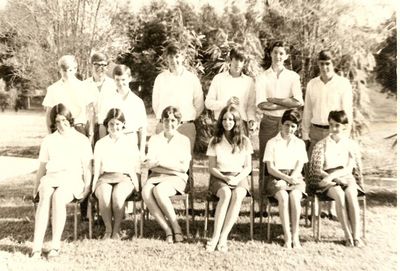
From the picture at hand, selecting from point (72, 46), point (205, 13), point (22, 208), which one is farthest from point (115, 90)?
point (205, 13)

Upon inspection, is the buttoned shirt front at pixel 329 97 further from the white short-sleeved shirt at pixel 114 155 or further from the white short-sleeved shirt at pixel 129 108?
the white short-sleeved shirt at pixel 114 155

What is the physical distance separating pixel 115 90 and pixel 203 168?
3722 millimetres

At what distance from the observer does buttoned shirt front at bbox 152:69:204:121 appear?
5180 mm

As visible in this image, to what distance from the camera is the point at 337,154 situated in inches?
188

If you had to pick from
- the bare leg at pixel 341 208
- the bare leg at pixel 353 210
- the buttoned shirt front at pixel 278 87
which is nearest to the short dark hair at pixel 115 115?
the buttoned shirt front at pixel 278 87

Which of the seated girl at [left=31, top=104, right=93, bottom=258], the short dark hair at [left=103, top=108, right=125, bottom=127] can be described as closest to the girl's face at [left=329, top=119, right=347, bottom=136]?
the short dark hair at [left=103, top=108, right=125, bottom=127]

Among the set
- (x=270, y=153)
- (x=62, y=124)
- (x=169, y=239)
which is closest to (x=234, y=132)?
(x=270, y=153)

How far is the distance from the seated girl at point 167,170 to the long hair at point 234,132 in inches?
13.6

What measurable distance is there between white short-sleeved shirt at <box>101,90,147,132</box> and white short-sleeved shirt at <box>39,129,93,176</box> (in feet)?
1.81

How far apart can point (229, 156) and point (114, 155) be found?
3.81 feet

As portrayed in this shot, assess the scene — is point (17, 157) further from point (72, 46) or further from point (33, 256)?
point (33, 256)

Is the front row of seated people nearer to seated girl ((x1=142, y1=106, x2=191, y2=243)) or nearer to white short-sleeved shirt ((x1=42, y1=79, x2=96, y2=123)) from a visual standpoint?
seated girl ((x1=142, y1=106, x2=191, y2=243))

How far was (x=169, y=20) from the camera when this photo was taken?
26.4 feet

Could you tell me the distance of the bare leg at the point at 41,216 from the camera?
4.12 m
